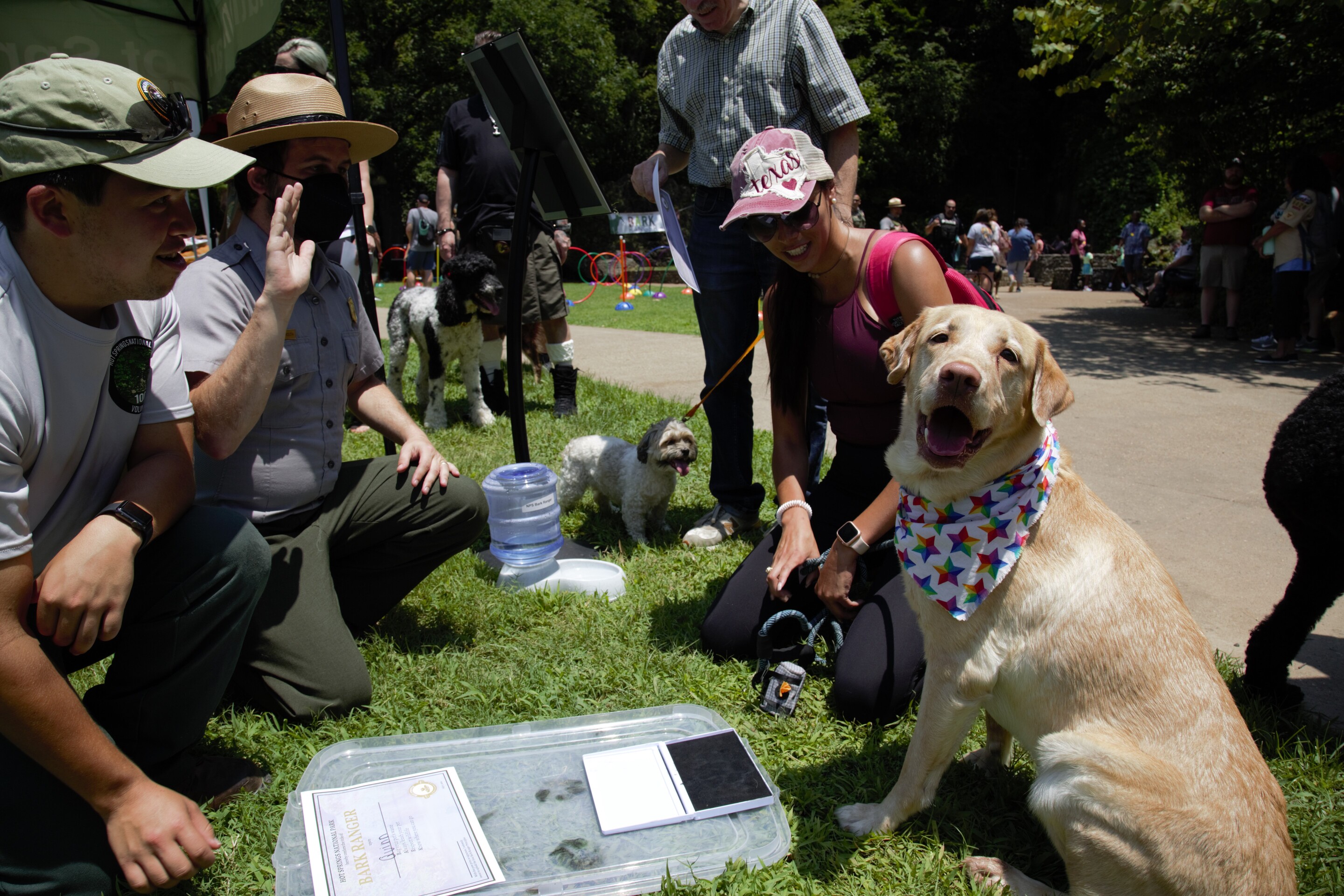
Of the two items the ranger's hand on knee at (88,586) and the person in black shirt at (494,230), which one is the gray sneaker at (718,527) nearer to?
the person in black shirt at (494,230)

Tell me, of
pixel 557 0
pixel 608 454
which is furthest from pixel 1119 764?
pixel 557 0

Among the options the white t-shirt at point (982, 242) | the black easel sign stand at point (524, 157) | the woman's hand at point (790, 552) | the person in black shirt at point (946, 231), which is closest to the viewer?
the woman's hand at point (790, 552)

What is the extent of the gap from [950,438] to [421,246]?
14.7 metres

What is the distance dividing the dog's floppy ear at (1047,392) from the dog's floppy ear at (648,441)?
2362 millimetres

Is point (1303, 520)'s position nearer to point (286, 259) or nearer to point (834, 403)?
point (834, 403)

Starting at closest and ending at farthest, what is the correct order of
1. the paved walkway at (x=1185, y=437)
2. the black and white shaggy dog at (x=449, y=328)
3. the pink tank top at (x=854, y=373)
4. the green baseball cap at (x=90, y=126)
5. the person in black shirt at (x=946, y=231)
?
the green baseball cap at (x=90, y=126)
the pink tank top at (x=854, y=373)
the paved walkway at (x=1185, y=437)
the black and white shaggy dog at (x=449, y=328)
the person in black shirt at (x=946, y=231)

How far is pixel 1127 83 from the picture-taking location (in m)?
12.4

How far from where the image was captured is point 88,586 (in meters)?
1.80

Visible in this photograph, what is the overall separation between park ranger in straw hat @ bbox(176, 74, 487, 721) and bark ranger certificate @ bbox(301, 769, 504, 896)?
0.54m

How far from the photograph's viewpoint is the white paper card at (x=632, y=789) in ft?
7.29

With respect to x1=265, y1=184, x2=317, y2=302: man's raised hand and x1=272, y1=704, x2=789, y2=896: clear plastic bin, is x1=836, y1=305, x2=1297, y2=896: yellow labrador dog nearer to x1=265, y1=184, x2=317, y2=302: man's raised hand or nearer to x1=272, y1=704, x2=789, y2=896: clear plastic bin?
x1=272, y1=704, x2=789, y2=896: clear plastic bin

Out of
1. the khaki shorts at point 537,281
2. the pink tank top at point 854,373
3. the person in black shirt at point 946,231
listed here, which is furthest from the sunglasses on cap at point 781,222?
the person in black shirt at point 946,231

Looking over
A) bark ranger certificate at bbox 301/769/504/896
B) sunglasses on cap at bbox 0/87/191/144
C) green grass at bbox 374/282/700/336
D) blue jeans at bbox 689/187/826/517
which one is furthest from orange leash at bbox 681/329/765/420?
green grass at bbox 374/282/700/336

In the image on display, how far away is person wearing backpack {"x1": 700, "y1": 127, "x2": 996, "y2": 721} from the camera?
8.93 ft
